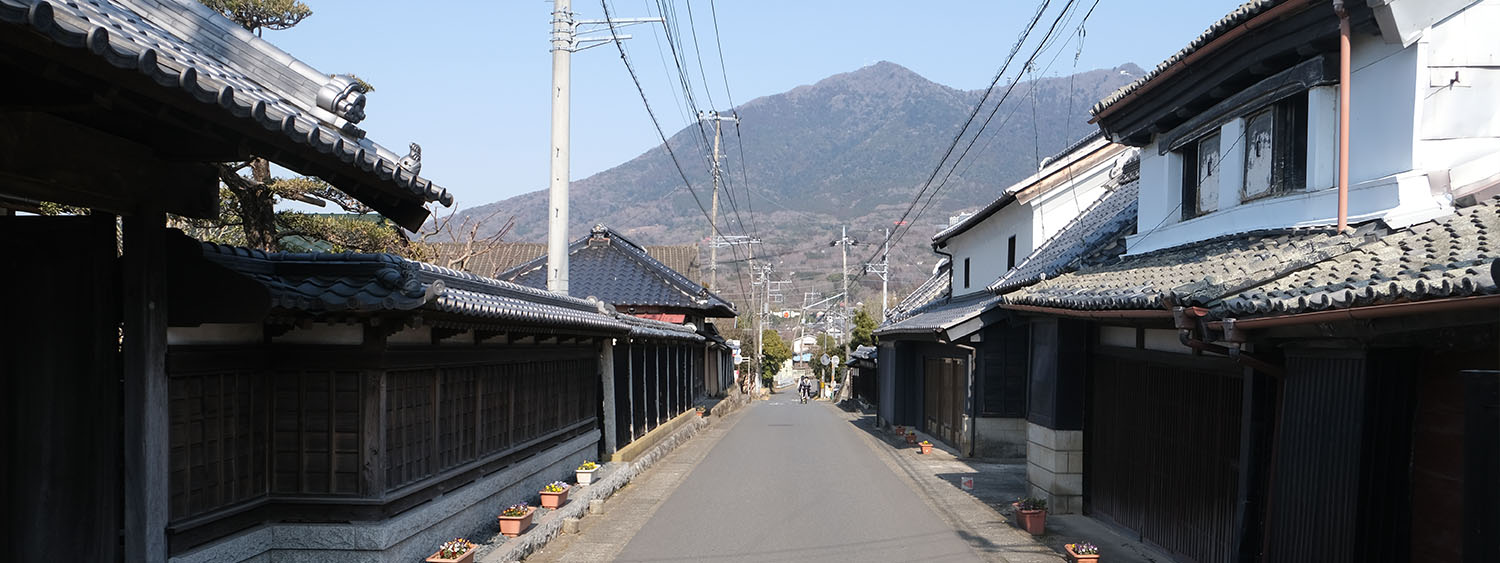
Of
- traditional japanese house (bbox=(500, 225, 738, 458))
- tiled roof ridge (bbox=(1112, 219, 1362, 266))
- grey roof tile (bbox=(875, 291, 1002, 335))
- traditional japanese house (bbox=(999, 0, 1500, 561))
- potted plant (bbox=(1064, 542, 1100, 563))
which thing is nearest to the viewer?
traditional japanese house (bbox=(999, 0, 1500, 561))

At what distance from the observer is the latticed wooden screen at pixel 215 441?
7250mm

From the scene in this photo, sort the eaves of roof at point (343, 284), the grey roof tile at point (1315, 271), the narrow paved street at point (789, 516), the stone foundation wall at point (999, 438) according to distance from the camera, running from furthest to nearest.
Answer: the stone foundation wall at point (999, 438)
the narrow paved street at point (789, 516)
the eaves of roof at point (343, 284)
the grey roof tile at point (1315, 271)

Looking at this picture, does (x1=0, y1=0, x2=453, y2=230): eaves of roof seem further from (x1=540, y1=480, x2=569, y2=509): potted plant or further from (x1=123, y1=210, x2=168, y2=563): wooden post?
(x1=540, y1=480, x2=569, y2=509): potted plant

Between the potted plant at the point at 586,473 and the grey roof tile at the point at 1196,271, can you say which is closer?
the grey roof tile at the point at 1196,271

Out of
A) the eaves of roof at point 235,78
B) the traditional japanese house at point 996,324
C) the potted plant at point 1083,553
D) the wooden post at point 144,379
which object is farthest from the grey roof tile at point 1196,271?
the wooden post at point 144,379

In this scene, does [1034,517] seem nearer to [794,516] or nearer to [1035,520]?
[1035,520]

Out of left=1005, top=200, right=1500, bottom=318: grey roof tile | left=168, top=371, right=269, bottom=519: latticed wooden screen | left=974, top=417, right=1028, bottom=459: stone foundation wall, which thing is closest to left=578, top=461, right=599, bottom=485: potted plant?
left=168, top=371, right=269, bottom=519: latticed wooden screen

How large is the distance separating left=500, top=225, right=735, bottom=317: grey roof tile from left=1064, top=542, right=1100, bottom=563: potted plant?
20.2 metres

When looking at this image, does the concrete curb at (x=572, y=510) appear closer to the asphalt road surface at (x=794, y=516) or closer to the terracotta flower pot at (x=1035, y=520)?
the asphalt road surface at (x=794, y=516)

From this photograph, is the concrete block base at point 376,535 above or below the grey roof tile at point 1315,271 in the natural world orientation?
below

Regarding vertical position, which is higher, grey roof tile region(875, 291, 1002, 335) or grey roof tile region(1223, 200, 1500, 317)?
grey roof tile region(1223, 200, 1500, 317)

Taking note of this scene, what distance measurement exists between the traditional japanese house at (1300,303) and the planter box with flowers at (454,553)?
7034mm

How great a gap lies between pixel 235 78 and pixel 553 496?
930 centimetres

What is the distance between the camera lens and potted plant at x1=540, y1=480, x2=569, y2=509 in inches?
540
